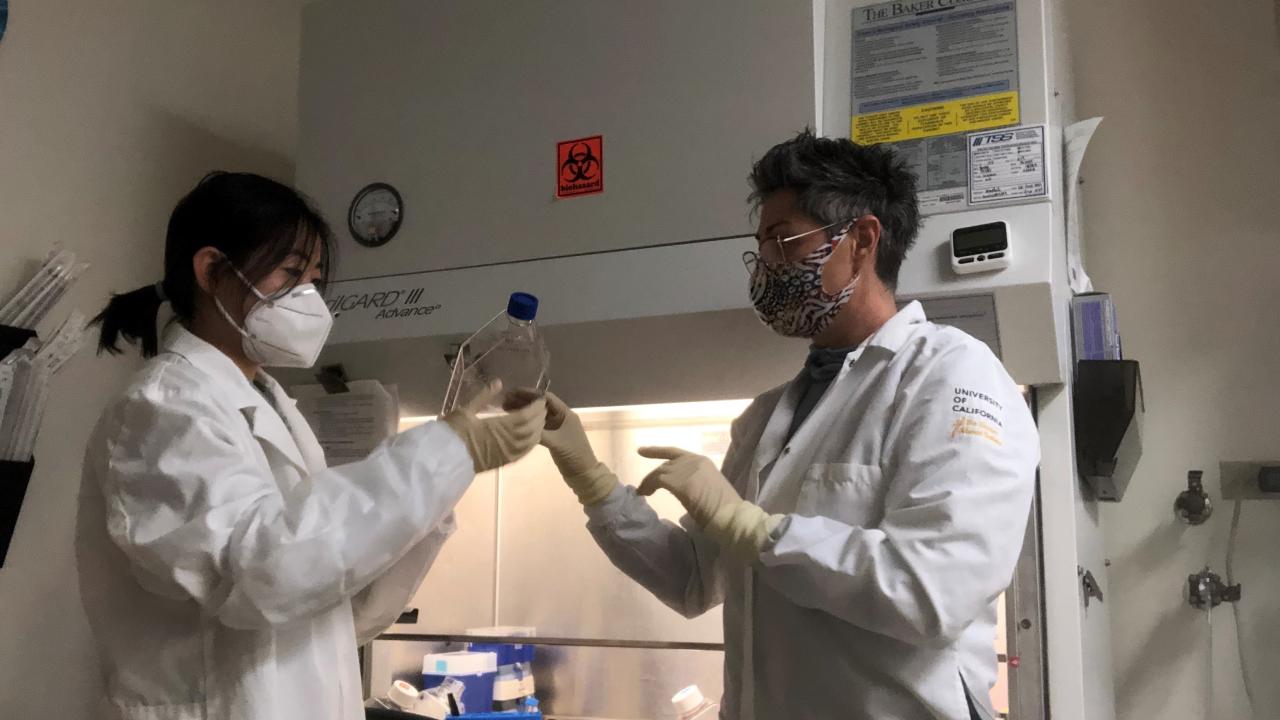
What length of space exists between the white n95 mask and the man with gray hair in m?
0.31

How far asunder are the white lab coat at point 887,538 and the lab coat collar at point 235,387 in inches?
21.4

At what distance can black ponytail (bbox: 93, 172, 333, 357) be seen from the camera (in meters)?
1.06

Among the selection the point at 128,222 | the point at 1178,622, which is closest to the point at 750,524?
the point at 1178,622

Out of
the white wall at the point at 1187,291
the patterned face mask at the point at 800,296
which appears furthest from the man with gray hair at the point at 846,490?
the white wall at the point at 1187,291

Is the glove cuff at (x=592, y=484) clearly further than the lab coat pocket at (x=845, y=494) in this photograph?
Yes

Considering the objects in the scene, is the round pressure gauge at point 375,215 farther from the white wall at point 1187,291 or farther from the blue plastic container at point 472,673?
the white wall at point 1187,291

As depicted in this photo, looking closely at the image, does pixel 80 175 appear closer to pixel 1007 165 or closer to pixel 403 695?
pixel 403 695

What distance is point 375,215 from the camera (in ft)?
5.27

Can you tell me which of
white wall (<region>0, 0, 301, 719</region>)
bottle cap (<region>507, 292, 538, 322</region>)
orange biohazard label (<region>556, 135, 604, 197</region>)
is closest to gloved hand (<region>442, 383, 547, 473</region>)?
bottle cap (<region>507, 292, 538, 322</region>)

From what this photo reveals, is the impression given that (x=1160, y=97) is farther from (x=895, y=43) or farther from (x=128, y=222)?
(x=128, y=222)

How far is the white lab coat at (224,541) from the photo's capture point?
0.87 m

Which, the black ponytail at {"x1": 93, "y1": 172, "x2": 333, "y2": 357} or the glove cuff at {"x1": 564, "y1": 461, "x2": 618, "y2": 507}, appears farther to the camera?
the glove cuff at {"x1": 564, "y1": 461, "x2": 618, "y2": 507}

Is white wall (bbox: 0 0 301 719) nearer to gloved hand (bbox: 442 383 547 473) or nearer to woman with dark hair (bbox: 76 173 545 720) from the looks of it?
woman with dark hair (bbox: 76 173 545 720)

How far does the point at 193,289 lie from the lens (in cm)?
109
